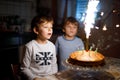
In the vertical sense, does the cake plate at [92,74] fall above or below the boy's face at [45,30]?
below

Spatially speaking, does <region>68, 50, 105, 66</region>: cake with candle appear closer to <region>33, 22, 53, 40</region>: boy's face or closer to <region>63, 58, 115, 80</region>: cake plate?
<region>63, 58, 115, 80</region>: cake plate

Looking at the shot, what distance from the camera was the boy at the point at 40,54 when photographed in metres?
2.21

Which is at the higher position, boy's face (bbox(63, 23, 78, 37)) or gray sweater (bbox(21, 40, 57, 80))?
boy's face (bbox(63, 23, 78, 37))

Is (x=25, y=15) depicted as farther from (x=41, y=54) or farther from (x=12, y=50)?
(x=41, y=54)

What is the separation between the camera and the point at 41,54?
2307 mm

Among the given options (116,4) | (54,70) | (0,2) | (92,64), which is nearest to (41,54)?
(54,70)

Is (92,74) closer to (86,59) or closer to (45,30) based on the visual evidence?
(86,59)

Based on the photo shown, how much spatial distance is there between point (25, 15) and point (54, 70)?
3.76 meters

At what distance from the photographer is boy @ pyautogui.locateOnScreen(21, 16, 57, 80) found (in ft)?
7.25

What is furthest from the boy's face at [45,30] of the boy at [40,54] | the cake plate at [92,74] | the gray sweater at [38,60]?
the cake plate at [92,74]

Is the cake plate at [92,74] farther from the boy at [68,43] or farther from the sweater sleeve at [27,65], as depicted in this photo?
the boy at [68,43]

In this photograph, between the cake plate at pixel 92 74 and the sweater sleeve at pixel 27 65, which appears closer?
the cake plate at pixel 92 74

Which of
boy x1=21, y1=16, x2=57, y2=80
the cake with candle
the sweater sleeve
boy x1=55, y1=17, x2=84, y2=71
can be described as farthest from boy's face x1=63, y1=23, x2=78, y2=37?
the cake with candle

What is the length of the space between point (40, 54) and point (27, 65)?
0.63 feet
